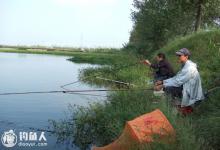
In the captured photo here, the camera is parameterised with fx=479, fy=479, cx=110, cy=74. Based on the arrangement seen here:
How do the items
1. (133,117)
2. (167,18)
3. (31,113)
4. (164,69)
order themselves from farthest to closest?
1. (167,18)
2. (31,113)
3. (164,69)
4. (133,117)

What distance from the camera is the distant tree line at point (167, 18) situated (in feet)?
127

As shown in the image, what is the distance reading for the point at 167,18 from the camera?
4284 cm

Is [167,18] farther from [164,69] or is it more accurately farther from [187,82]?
[187,82]

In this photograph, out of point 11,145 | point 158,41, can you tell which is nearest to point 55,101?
point 11,145

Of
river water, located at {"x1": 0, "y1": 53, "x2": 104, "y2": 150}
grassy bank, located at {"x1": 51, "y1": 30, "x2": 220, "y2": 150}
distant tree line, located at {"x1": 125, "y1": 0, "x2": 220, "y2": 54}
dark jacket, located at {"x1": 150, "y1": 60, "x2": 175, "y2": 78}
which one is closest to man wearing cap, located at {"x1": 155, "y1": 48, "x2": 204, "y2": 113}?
grassy bank, located at {"x1": 51, "y1": 30, "x2": 220, "y2": 150}

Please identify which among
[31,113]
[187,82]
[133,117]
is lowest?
[31,113]

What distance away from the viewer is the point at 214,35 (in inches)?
1040

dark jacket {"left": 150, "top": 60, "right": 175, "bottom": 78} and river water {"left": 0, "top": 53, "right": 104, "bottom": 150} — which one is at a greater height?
dark jacket {"left": 150, "top": 60, "right": 175, "bottom": 78}

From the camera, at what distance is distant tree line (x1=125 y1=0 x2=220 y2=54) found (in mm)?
38719

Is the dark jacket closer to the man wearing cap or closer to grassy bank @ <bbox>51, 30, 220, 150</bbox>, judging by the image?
grassy bank @ <bbox>51, 30, 220, 150</bbox>

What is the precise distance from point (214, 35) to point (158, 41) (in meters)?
19.7

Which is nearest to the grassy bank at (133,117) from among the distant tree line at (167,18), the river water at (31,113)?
the river water at (31,113)

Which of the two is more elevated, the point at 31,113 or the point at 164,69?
the point at 164,69

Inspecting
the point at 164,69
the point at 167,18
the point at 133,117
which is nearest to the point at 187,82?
the point at 133,117
